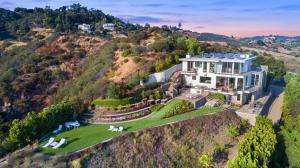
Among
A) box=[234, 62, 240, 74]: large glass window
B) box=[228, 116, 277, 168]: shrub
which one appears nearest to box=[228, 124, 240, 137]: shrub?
box=[228, 116, 277, 168]: shrub

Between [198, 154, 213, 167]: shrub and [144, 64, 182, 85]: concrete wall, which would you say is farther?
[144, 64, 182, 85]: concrete wall

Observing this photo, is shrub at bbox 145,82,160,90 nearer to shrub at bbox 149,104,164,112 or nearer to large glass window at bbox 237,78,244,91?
shrub at bbox 149,104,164,112

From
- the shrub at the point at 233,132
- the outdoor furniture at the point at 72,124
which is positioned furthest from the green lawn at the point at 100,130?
the shrub at the point at 233,132

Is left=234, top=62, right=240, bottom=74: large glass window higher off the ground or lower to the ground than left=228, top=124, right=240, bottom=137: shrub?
higher

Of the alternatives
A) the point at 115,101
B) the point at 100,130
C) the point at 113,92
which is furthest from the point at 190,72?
the point at 100,130

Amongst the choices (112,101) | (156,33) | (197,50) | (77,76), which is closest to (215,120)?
(112,101)

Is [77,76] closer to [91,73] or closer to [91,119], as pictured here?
[91,73]
